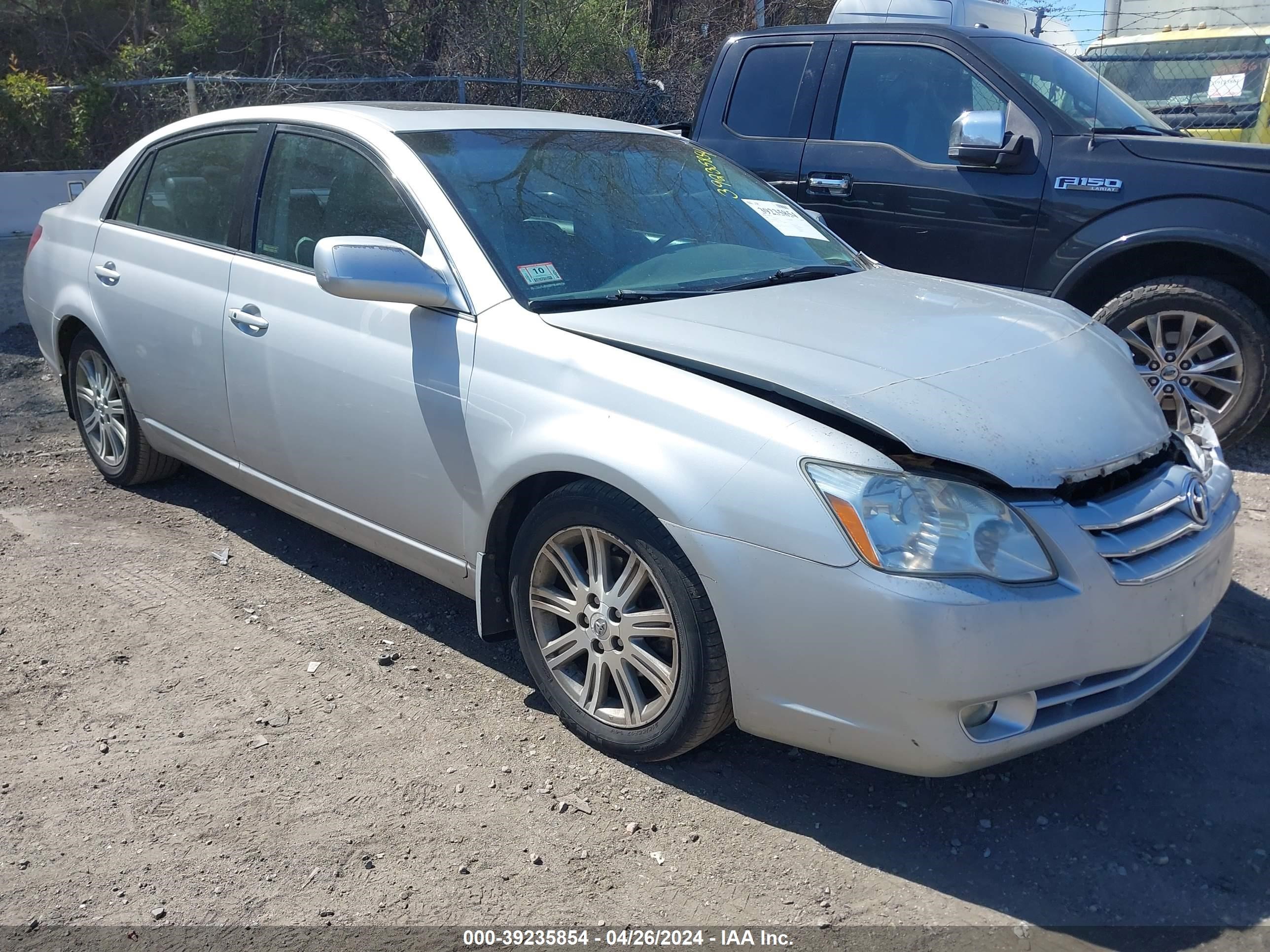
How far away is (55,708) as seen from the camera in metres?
3.46

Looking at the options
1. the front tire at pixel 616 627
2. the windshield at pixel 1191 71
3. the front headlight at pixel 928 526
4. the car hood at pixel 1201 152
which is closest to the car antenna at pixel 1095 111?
the car hood at pixel 1201 152

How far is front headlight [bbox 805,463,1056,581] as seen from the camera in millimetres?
2533

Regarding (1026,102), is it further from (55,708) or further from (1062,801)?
(55,708)

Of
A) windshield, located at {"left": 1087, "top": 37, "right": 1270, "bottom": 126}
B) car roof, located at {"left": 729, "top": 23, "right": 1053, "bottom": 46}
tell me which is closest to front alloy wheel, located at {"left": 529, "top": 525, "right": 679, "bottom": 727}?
car roof, located at {"left": 729, "top": 23, "right": 1053, "bottom": 46}

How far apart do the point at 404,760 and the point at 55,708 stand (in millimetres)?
1174

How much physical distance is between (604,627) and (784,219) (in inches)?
75.8

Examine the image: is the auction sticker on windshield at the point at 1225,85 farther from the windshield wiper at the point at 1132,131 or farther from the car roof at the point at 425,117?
the car roof at the point at 425,117

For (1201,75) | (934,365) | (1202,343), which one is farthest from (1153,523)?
(1201,75)

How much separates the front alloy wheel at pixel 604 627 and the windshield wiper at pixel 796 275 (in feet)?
3.29

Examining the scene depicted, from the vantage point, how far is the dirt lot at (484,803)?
2623mm

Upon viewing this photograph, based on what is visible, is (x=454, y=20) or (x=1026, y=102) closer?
(x=1026, y=102)

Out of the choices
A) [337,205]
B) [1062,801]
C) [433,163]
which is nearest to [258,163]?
[337,205]

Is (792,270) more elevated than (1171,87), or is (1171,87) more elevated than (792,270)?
(1171,87)

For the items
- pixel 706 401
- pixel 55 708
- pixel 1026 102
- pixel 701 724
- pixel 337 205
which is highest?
pixel 1026 102
